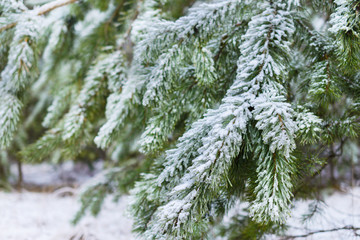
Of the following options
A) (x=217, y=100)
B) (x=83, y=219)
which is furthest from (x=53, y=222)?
(x=217, y=100)

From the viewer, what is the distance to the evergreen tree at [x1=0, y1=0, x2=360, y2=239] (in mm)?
736

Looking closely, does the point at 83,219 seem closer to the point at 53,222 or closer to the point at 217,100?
the point at 53,222

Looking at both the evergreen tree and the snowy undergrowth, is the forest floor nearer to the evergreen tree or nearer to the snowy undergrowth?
the snowy undergrowth

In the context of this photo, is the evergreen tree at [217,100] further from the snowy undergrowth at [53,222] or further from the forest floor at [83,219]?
the snowy undergrowth at [53,222]

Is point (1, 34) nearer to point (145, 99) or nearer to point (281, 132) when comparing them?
point (145, 99)

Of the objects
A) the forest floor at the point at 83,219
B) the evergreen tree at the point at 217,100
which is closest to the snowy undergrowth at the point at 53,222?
the forest floor at the point at 83,219

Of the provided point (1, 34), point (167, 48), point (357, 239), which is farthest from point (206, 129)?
point (1, 34)

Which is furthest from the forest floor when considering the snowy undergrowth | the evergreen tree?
the evergreen tree

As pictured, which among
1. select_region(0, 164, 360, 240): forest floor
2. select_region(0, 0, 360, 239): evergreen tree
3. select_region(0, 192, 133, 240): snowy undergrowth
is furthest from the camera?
select_region(0, 192, 133, 240): snowy undergrowth

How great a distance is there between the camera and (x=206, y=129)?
0.84 metres

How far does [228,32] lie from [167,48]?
0.93 ft

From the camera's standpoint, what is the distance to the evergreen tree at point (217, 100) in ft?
2.41

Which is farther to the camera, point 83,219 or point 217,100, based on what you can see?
point 83,219

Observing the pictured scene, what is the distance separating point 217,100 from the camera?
1104 mm
